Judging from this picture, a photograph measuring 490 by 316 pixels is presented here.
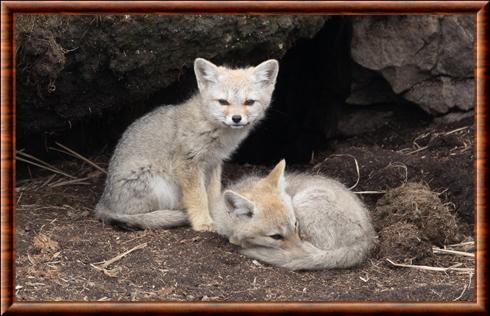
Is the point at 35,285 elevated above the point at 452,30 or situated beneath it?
situated beneath

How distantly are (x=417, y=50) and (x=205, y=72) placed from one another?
300cm

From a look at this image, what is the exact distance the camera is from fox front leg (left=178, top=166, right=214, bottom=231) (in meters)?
6.58

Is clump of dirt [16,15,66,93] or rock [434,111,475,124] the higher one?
clump of dirt [16,15,66,93]

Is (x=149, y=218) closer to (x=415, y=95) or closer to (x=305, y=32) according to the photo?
(x=305, y=32)

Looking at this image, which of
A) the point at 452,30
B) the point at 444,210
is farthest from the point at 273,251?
the point at 452,30

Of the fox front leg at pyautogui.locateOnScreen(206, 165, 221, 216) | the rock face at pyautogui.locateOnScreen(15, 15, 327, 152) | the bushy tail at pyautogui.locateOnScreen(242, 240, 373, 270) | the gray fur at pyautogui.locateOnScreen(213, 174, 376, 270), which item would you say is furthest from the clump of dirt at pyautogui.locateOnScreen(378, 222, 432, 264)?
the rock face at pyautogui.locateOnScreen(15, 15, 327, 152)

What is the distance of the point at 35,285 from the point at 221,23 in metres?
3.18

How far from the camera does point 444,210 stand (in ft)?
21.5

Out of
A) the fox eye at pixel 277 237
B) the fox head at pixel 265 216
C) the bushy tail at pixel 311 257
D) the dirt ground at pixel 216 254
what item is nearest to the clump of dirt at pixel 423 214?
the dirt ground at pixel 216 254

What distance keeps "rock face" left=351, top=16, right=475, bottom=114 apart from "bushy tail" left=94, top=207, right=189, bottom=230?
125 inches

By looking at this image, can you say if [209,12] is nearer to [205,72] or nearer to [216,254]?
[205,72]

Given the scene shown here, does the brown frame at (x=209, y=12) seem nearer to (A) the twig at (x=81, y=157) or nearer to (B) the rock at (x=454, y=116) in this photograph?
(A) the twig at (x=81, y=157)

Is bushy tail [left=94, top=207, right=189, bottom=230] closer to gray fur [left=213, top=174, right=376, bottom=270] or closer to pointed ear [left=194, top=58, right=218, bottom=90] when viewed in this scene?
gray fur [left=213, top=174, right=376, bottom=270]

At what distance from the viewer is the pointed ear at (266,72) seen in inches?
259
